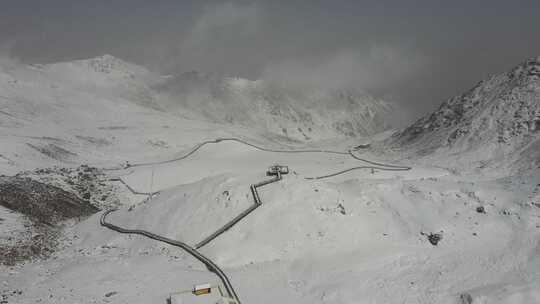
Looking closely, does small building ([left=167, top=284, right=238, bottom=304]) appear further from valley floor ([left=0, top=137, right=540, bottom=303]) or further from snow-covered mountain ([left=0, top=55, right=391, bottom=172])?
snow-covered mountain ([left=0, top=55, right=391, bottom=172])

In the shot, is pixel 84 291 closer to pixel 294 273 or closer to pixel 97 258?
pixel 97 258

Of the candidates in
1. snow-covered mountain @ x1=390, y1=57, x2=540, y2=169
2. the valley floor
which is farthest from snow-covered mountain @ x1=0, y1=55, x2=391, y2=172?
snow-covered mountain @ x1=390, y1=57, x2=540, y2=169

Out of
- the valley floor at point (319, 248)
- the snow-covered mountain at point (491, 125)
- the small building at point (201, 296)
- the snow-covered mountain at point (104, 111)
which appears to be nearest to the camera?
the small building at point (201, 296)

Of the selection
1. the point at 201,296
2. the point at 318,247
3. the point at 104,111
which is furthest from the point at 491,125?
the point at 104,111

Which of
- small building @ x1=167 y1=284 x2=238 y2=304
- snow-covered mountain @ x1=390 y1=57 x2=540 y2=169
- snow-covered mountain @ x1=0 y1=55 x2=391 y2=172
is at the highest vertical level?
snow-covered mountain @ x1=0 y1=55 x2=391 y2=172

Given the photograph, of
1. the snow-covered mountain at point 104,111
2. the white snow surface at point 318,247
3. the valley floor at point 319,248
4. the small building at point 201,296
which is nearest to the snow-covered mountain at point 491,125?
the white snow surface at point 318,247

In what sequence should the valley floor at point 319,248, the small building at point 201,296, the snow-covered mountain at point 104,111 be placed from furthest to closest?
the snow-covered mountain at point 104,111 → the valley floor at point 319,248 → the small building at point 201,296

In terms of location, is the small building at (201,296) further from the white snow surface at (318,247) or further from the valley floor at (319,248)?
the white snow surface at (318,247)

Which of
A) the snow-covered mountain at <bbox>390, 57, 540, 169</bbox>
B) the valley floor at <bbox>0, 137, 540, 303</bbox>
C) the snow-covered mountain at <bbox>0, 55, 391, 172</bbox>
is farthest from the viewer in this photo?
the snow-covered mountain at <bbox>0, 55, 391, 172</bbox>

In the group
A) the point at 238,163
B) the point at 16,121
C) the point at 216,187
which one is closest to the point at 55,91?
the point at 16,121
